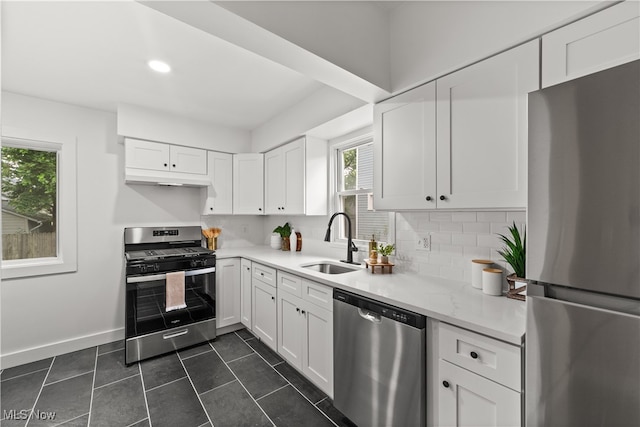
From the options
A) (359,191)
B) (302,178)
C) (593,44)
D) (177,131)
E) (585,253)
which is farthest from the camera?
(177,131)

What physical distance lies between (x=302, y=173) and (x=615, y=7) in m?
2.32

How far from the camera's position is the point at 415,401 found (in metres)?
1.34

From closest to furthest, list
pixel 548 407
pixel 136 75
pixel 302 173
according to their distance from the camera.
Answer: pixel 548 407 → pixel 136 75 → pixel 302 173

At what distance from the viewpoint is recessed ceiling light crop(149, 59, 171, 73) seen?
81.5 inches

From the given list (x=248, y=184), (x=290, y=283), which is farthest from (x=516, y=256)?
(x=248, y=184)

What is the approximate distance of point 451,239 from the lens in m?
1.88

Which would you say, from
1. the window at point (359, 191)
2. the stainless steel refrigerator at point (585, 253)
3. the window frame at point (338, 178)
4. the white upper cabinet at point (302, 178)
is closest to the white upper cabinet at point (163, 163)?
the white upper cabinet at point (302, 178)

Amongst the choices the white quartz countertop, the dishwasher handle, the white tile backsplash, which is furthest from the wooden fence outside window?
the white tile backsplash

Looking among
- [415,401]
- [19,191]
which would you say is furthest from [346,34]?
[19,191]

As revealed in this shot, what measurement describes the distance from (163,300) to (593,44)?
135 inches

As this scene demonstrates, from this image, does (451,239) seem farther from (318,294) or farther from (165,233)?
(165,233)

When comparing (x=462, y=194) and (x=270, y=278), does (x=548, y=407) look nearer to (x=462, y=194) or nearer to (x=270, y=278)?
(x=462, y=194)

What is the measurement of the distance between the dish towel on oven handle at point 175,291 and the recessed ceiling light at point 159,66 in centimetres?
183

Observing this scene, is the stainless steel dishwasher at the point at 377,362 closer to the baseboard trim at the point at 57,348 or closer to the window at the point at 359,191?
the window at the point at 359,191
